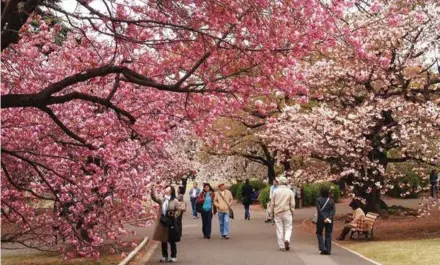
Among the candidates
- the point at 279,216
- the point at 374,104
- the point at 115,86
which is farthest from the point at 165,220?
the point at 374,104

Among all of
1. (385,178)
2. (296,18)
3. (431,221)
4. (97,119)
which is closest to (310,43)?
(296,18)

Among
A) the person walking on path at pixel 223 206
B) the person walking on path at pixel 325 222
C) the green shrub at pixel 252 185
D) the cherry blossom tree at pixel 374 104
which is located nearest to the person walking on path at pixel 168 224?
the person walking on path at pixel 325 222

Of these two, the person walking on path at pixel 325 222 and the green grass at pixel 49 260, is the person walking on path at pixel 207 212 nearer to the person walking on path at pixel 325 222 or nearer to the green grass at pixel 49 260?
the green grass at pixel 49 260

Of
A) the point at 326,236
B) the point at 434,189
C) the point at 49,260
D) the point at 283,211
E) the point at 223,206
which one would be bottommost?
the point at 49,260

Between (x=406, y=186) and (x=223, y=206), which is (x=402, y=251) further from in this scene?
(x=406, y=186)

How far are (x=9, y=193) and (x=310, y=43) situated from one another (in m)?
6.20

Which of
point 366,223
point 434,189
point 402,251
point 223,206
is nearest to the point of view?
point 402,251

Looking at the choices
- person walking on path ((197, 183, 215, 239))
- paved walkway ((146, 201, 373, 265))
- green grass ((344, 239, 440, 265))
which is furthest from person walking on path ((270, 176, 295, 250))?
person walking on path ((197, 183, 215, 239))

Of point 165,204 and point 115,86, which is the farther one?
point 165,204

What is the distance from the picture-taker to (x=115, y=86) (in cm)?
1014

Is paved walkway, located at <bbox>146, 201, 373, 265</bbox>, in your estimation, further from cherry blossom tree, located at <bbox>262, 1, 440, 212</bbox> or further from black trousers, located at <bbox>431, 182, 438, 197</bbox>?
black trousers, located at <bbox>431, 182, 438, 197</bbox>

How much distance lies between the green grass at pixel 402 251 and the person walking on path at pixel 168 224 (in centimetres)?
436

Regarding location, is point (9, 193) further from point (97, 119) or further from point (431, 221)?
point (431, 221)

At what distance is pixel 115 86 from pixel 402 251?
7.93 m
